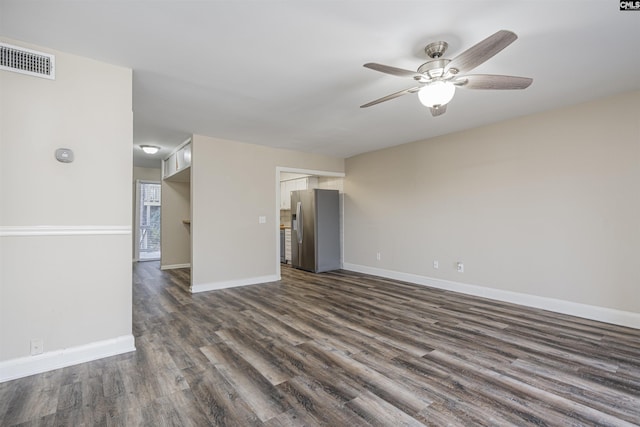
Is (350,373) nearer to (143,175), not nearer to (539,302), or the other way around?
(539,302)

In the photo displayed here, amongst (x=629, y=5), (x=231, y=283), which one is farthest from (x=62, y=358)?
(x=629, y=5)

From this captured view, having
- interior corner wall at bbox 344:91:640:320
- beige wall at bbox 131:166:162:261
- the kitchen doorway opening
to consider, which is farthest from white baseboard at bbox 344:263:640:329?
beige wall at bbox 131:166:162:261

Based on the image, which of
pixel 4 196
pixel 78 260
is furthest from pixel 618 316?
pixel 4 196

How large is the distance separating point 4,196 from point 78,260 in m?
0.65

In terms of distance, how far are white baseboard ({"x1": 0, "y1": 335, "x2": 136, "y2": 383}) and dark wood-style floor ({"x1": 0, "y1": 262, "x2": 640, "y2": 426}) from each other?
66 millimetres

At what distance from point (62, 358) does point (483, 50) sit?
12.3 ft

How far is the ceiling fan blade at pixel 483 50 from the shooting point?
5.25ft

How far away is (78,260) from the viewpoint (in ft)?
7.63

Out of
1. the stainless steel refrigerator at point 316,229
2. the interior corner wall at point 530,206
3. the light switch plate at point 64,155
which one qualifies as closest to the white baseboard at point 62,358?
the light switch plate at point 64,155

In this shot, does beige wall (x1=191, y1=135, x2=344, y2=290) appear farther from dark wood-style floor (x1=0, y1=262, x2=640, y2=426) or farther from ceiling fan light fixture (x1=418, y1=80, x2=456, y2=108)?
ceiling fan light fixture (x1=418, y1=80, x2=456, y2=108)

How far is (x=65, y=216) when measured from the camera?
2.28 meters

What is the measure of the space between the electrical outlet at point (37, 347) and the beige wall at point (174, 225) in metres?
4.58

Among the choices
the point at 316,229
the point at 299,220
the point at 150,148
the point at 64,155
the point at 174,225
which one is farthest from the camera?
the point at 174,225

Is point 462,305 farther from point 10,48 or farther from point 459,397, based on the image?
point 10,48
